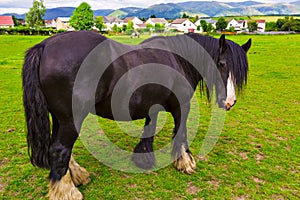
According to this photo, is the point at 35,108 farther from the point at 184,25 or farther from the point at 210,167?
the point at 184,25

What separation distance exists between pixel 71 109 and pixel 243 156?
2926 mm

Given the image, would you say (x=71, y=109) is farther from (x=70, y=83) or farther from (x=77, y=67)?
(x=77, y=67)

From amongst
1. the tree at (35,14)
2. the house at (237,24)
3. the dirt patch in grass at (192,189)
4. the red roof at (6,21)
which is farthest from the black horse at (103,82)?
the house at (237,24)

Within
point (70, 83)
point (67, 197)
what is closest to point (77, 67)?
point (70, 83)

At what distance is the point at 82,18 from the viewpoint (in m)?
56.0

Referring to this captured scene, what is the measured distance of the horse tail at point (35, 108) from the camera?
253 cm

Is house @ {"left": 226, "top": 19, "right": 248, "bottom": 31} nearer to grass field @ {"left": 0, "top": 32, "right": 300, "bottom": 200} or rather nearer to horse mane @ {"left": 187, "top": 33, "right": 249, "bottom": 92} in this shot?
grass field @ {"left": 0, "top": 32, "right": 300, "bottom": 200}

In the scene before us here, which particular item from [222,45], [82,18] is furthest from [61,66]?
[82,18]

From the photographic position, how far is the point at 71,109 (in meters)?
2.60

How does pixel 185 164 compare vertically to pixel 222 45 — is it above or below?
below

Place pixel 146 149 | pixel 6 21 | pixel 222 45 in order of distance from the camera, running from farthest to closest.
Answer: pixel 6 21
pixel 146 149
pixel 222 45

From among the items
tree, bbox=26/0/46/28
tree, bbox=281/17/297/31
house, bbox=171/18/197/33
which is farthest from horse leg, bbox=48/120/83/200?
house, bbox=171/18/197/33

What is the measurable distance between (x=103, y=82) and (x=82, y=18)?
58.0 meters

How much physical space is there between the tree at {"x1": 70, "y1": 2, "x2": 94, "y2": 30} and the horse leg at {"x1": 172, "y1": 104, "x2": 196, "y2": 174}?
2203 inches
